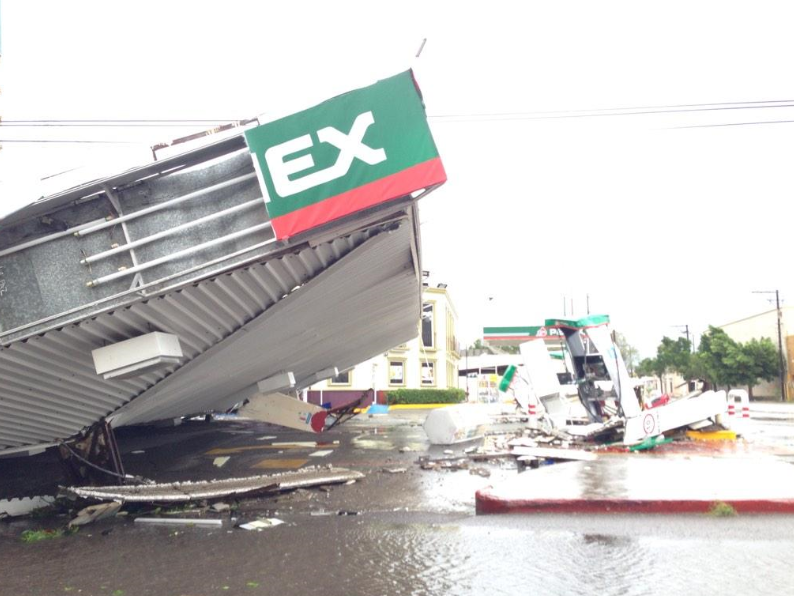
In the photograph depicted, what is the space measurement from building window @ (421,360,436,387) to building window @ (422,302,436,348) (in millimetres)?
1216

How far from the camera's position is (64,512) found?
8156mm

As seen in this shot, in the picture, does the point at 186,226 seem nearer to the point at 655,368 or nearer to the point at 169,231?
the point at 169,231

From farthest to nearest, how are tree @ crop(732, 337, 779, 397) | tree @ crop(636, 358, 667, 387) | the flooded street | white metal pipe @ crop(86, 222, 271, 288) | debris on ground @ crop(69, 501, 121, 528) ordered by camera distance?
tree @ crop(636, 358, 667, 387)
tree @ crop(732, 337, 779, 397)
debris on ground @ crop(69, 501, 121, 528)
white metal pipe @ crop(86, 222, 271, 288)
the flooded street

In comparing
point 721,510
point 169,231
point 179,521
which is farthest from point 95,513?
point 721,510

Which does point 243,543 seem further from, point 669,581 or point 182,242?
point 669,581

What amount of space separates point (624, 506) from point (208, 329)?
555 cm

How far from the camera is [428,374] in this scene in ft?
143

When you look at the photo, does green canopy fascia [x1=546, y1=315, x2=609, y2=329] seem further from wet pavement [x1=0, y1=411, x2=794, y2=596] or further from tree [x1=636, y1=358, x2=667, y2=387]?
tree [x1=636, y1=358, x2=667, y2=387]

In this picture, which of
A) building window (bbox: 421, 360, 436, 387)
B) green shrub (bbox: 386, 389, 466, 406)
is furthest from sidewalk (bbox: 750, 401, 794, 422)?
building window (bbox: 421, 360, 436, 387)

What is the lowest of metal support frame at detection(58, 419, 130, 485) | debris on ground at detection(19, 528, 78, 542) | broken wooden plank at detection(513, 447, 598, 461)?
debris on ground at detection(19, 528, 78, 542)

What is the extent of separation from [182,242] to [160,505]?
3.29 metres

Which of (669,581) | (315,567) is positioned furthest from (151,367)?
(669,581)

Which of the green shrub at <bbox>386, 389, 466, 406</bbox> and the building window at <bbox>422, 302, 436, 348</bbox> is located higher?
the building window at <bbox>422, 302, 436, 348</bbox>

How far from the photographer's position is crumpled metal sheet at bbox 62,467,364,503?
7664mm
